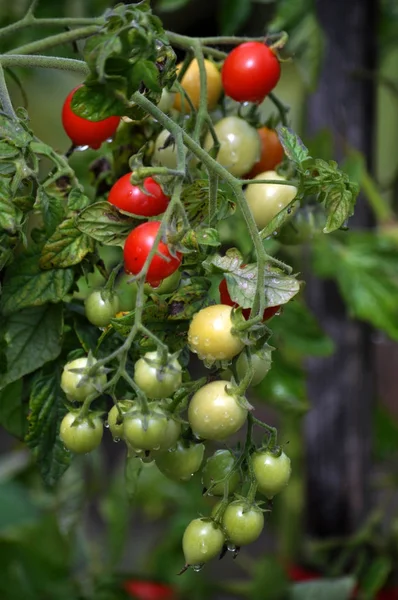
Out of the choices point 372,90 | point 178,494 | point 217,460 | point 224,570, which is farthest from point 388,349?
point 217,460

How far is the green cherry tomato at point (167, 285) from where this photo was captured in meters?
0.44

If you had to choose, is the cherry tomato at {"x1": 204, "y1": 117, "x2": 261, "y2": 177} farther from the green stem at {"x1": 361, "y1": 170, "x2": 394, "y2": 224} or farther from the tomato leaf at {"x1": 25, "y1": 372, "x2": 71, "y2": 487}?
the green stem at {"x1": 361, "y1": 170, "x2": 394, "y2": 224}

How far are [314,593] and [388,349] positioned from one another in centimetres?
110

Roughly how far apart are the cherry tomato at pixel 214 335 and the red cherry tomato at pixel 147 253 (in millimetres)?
28

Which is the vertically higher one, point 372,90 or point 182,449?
point 182,449

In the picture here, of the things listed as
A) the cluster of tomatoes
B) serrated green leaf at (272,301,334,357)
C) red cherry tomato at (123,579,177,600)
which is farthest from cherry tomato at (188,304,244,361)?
red cherry tomato at (123,579,177,600)

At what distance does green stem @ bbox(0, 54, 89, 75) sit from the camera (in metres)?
0.43

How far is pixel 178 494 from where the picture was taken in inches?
48.6

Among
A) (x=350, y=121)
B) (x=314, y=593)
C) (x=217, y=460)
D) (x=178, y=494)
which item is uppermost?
(x=217, y=460)

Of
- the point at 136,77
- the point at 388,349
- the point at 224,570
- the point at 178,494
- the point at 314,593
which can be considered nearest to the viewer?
the point at 136,77

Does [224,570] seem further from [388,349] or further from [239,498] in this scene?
[239,498]

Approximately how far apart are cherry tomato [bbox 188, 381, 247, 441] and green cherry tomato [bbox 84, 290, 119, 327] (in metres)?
0.08

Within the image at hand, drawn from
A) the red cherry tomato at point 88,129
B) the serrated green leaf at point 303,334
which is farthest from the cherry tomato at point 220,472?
the serrated green leaf at point 303,334

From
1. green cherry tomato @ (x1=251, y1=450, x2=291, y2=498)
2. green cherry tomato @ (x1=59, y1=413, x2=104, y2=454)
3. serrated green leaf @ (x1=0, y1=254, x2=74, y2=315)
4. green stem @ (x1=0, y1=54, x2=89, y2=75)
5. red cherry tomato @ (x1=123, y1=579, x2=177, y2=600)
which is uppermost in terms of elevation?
green stem @ (x1=0, y1=54, x2=89, y2=75)
